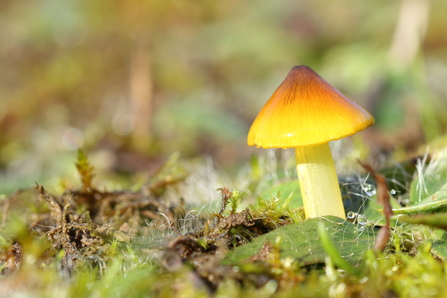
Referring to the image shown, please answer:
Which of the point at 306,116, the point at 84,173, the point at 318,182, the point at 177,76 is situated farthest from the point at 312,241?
the point at 177,76

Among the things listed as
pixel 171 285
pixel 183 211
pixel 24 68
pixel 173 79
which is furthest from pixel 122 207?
pixel 24 68

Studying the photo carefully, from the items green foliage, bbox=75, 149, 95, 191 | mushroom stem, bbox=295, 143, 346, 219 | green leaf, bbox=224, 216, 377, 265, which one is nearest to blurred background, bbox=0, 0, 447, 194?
green foliage, bbox=75, 149, 95, 191

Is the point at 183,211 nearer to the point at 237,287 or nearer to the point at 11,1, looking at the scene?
the point at 237,287

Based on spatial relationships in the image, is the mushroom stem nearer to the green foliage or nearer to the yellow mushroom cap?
the yellow mushroom cap

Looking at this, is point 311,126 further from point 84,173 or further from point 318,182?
point 84,173

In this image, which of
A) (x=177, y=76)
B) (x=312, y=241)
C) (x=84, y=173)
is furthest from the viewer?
(x=177, y=76)

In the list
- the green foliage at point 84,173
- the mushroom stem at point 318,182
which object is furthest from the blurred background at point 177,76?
the mushroom stem at point 318,182

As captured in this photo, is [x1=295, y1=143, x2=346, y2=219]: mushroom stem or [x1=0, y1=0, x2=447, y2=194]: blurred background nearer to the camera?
[x1=295, y1=143, x2=346, y2=219]: mushroom stem
